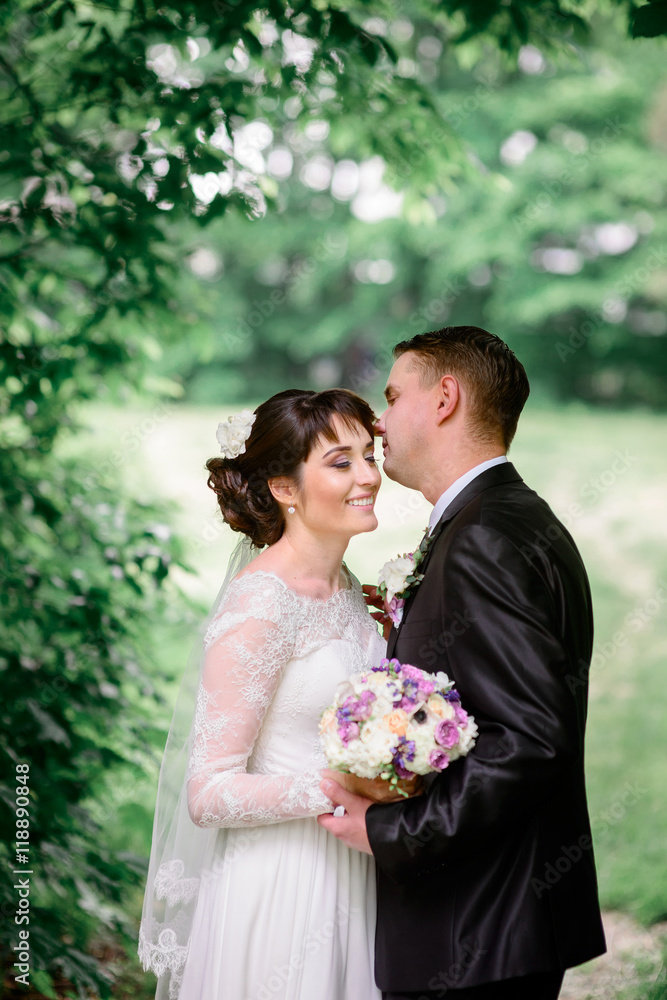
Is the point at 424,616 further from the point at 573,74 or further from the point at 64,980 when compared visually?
the point at 573,74

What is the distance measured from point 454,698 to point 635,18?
1.98 meters

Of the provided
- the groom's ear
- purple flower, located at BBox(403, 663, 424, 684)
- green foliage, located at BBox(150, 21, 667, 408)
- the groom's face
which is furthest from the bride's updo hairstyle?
green foliage, located at BBox(150, 21, 667, 408)

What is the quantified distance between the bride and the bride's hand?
0.11 metres

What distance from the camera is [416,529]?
1174 cm

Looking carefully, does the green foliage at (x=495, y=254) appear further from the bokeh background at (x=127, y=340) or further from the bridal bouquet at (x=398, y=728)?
the bridal bouquet at (x=398, y=728)

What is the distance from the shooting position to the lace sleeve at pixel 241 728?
7.83ft

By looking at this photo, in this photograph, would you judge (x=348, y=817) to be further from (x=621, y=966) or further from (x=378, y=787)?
(x=621, y=966)

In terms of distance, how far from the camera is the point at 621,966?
4664 mm

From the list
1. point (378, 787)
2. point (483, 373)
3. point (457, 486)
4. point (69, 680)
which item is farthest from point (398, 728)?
point (69, 680)

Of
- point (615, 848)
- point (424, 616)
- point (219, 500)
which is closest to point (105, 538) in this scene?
point (219, 500)

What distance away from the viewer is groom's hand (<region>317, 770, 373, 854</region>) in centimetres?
226

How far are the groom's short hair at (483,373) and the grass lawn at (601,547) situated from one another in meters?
1.73

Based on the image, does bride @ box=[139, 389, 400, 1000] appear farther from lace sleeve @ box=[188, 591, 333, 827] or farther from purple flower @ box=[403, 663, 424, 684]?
purple flower @ box=[403, 663, 424, 684]

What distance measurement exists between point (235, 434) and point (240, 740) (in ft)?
3.09
